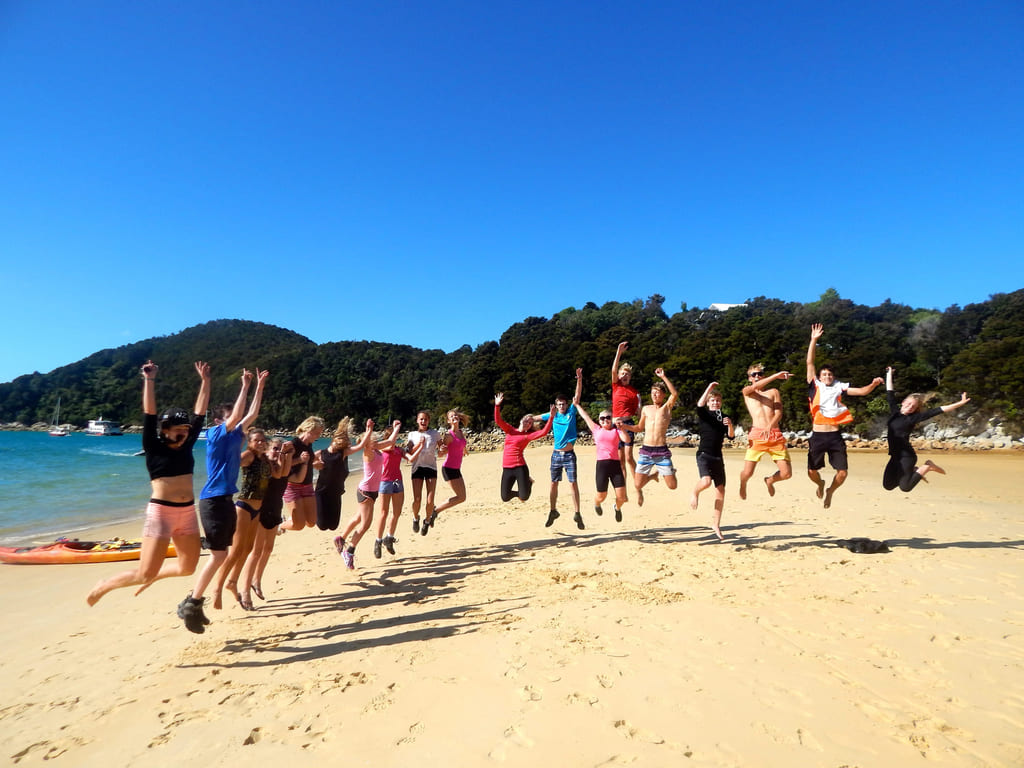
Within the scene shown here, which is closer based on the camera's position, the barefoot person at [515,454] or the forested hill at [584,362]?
the barefoot person at [515,454]

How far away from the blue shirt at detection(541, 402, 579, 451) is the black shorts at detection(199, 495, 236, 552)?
204 inches

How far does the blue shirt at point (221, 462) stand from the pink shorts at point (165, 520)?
387 millimetres

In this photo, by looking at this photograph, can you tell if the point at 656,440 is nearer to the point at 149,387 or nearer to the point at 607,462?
the point at 607,462

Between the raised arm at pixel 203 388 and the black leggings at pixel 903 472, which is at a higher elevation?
the raised arm at pixel 203 388

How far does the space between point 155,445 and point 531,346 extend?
267 ft

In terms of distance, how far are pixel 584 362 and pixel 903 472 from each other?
216 feet

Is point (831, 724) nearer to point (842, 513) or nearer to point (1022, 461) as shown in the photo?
point (842, 513)

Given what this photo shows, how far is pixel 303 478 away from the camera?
22.6ft

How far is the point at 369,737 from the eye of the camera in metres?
3.33

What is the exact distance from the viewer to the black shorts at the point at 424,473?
864 cm

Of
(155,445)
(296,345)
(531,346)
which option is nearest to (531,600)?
(155,445)

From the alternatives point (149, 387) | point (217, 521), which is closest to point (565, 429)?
point (217, 521)

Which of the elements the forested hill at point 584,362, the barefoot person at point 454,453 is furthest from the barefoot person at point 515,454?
the forested hill at point 584,362

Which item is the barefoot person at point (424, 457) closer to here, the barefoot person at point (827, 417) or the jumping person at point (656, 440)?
the jumping person at point (656, 440)
